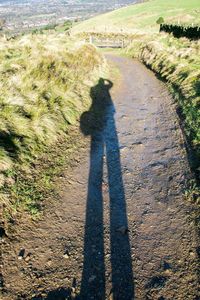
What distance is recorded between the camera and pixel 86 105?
1177 cm

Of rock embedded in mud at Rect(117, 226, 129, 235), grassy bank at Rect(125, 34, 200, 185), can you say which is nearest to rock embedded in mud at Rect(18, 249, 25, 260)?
rock embedded in mud at Rect(117, 226, 129, 235)

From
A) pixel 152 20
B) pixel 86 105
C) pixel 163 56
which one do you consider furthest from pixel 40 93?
pixel 152 20

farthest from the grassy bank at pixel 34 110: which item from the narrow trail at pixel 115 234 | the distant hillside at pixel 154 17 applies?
the distant hillside at pixel 154 17

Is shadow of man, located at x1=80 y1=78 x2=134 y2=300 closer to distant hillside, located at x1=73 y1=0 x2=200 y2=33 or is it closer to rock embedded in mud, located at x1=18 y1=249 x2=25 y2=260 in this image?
rock embedded in mud, located at x1=18 y1=249 x2=25 y2=260

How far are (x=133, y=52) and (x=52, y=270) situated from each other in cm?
2593

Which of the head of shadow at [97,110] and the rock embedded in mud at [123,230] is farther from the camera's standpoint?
the head of shadow at [97,110]

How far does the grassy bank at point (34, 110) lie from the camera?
261 inches

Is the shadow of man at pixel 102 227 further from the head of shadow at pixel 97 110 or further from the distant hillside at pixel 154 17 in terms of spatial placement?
the distant hillside at pixel 154 17

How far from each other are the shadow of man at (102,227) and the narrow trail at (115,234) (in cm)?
2

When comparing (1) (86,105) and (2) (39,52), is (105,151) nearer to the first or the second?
(1) (86,105)

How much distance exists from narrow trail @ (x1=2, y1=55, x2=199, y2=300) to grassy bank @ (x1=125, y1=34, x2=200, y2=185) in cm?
51

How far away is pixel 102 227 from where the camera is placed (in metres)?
5.88

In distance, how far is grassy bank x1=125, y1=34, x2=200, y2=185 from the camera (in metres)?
9.05

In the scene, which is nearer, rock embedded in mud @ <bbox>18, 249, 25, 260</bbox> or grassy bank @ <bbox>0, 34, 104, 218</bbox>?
rock embedded in mud @ <bbox>18, 249, 25, 260</bbox>
